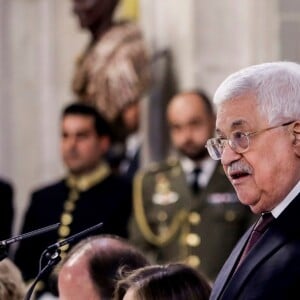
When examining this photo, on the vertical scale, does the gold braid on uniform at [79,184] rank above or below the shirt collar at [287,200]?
below

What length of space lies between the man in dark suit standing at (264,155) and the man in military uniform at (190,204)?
2.30 metres

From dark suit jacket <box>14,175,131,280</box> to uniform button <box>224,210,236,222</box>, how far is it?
53 cm

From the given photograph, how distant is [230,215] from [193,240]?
23 cm

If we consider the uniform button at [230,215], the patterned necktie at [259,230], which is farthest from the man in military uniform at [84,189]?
the patterned necktie at [259,230]

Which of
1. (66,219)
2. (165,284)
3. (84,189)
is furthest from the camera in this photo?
(84,189)

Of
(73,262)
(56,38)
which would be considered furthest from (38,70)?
(73,262)

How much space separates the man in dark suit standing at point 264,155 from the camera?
308cm

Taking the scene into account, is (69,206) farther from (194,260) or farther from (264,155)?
(264,155)

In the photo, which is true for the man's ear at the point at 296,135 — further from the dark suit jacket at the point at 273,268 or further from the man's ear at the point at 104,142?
the man's ear at the point at 104,142

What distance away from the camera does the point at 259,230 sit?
3.19 m

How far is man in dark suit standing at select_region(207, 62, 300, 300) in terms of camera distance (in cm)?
308

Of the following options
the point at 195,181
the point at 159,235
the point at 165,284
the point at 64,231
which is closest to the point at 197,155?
the point at 195,181

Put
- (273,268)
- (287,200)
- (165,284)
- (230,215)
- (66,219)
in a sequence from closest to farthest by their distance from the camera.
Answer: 1. (273,268)
2. (287,200)
3. (165,284)
4. (230,215)
5. (66,219)

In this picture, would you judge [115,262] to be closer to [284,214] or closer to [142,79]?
[284,214]
